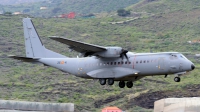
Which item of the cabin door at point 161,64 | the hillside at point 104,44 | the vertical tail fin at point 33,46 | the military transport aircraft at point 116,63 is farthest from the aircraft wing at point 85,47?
the hillside at point 104,44

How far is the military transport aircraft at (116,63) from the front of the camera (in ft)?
165

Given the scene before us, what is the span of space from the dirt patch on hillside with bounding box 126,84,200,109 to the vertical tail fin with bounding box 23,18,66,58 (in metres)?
19.8

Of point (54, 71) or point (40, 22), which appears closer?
point (54, 71)

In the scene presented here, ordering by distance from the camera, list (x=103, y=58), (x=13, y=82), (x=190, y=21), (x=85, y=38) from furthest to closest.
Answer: (x=190, y=21)
(x=85, y=38)
(x=13, y=82)
(x=103, y=58)

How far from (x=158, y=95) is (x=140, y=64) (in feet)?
90.5

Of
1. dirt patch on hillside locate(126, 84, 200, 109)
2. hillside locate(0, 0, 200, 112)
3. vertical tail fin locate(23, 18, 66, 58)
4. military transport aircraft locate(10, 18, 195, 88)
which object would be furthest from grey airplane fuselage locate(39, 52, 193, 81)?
dirt patch on hillside locate(126, 84, 200, 109)

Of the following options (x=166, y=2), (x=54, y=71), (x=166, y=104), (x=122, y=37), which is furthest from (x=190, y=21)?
(x=166, y=104)

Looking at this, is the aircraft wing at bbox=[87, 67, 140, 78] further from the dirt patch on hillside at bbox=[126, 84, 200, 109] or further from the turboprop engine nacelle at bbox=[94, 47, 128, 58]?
the dirt patch on hillside at bbox=[126, 84, 200, 109]

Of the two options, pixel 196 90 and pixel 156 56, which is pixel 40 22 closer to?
pixel 196 90

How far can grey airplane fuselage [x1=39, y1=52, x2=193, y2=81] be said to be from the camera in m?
50.2

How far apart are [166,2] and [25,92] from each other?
99133mm

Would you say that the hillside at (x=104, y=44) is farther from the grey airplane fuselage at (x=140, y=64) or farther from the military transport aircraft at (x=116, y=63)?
the grey airplane fuselage at (x=140, y=64)

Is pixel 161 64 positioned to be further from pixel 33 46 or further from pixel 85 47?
pixel 33 46

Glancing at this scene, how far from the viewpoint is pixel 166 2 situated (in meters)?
175
